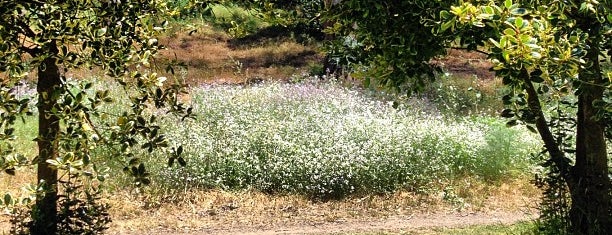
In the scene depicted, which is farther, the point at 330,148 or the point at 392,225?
the point at 330,148

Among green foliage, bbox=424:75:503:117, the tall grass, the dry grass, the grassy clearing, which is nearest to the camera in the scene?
the grassy clearing

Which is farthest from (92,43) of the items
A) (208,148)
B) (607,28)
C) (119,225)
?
(208,148)

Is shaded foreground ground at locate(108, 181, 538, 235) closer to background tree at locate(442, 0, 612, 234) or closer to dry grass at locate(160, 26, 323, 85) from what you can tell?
background tree at locate(442, 0, 612, 234)

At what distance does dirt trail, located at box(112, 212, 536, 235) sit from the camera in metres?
5.98

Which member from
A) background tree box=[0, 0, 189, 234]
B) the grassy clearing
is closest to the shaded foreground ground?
the grassy clearing

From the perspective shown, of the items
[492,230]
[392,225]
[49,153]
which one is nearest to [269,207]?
[392,225]

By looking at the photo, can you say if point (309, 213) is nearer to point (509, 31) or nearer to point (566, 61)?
point (566, 61)

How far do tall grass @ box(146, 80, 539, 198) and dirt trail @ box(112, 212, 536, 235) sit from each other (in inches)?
26.0

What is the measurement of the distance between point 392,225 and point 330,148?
128 centimetres

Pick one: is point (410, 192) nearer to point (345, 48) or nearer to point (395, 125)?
point (395, 125)

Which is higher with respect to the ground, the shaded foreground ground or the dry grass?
the dry grass

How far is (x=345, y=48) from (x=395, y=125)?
153 inches

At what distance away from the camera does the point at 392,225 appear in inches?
243

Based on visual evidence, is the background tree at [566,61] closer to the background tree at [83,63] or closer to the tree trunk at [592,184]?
the tree trunk at [592,184]
